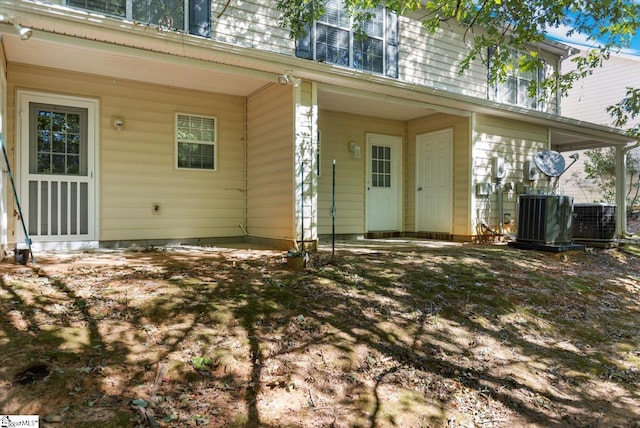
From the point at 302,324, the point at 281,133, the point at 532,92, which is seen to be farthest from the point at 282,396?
the point at 532,92

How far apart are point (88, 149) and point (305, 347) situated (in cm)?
519

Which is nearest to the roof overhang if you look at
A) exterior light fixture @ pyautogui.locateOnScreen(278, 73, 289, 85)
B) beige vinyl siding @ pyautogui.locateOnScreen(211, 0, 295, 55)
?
exterior light fixture @ pyautogui.locateOnScreen(278, 73, 289, 85)

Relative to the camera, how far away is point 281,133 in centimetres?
682

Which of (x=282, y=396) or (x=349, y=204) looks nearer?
(x=282, y=396)

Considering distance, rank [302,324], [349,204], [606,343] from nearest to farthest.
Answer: [302,324]
[606,343]
[349,204]

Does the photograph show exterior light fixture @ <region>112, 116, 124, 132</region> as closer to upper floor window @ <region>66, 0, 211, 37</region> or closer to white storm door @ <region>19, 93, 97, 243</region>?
white storm door @ <region>19, 93, 97, 243</region>

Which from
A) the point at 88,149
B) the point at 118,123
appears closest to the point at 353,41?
the point at 118,123

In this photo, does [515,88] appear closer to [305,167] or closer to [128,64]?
[305,167]

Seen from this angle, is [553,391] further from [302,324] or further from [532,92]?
[532,92]

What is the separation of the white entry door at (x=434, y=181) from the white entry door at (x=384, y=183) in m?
0.46

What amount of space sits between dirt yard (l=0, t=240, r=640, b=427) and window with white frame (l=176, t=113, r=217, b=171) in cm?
253

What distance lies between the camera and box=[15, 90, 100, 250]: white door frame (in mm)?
5996

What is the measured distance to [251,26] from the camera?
7.01 meters

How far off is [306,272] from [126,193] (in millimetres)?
3666
